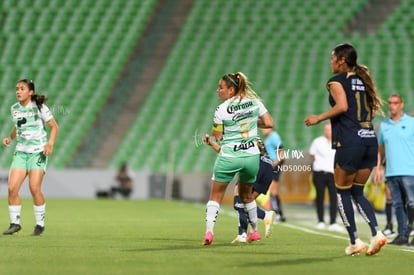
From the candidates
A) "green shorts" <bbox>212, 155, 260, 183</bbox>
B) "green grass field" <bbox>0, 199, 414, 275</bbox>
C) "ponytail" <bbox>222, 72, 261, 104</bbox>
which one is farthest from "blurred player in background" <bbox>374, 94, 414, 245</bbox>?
"ponytail" <bbox>222, 72, 261, 104</bbox>

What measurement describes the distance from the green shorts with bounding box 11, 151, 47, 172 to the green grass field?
2.86 feet

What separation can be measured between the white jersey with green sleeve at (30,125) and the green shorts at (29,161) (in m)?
0.06

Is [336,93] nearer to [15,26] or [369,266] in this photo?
[369,266]

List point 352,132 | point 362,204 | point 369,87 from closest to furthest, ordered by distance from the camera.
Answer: point 352,132 → point 369,87 → point 362,204

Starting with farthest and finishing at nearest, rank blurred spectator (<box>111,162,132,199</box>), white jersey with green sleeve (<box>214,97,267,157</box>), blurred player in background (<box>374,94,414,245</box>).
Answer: blurred spectator (<box>111,162,132,199</box>) < blurred player in background (<box>374,94,414,245</box>) < white jersey with green sleeve (<box>214,97,267,157</box>)

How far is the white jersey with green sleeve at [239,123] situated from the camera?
33.3ft

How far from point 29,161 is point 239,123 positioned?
125 inches

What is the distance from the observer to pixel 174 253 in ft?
30.5

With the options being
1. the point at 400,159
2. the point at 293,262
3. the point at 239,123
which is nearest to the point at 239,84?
the point at 239,123

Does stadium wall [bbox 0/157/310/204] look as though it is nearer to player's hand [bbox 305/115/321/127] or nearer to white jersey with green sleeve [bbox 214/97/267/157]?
white jersey with green sleeve [bbox 214/97/267/157]

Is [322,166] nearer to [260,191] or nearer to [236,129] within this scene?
[260,191]

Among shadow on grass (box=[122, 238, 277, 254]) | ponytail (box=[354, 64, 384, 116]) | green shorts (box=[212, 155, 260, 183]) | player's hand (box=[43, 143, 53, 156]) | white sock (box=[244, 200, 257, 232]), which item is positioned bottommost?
shadow on grass (box=[122, 238, 277, 254])

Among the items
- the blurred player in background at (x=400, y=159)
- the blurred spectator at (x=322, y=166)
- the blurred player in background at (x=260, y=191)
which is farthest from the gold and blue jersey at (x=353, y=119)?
the blurred spectator at (x=322, y=166)

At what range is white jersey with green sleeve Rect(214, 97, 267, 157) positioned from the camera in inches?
400
